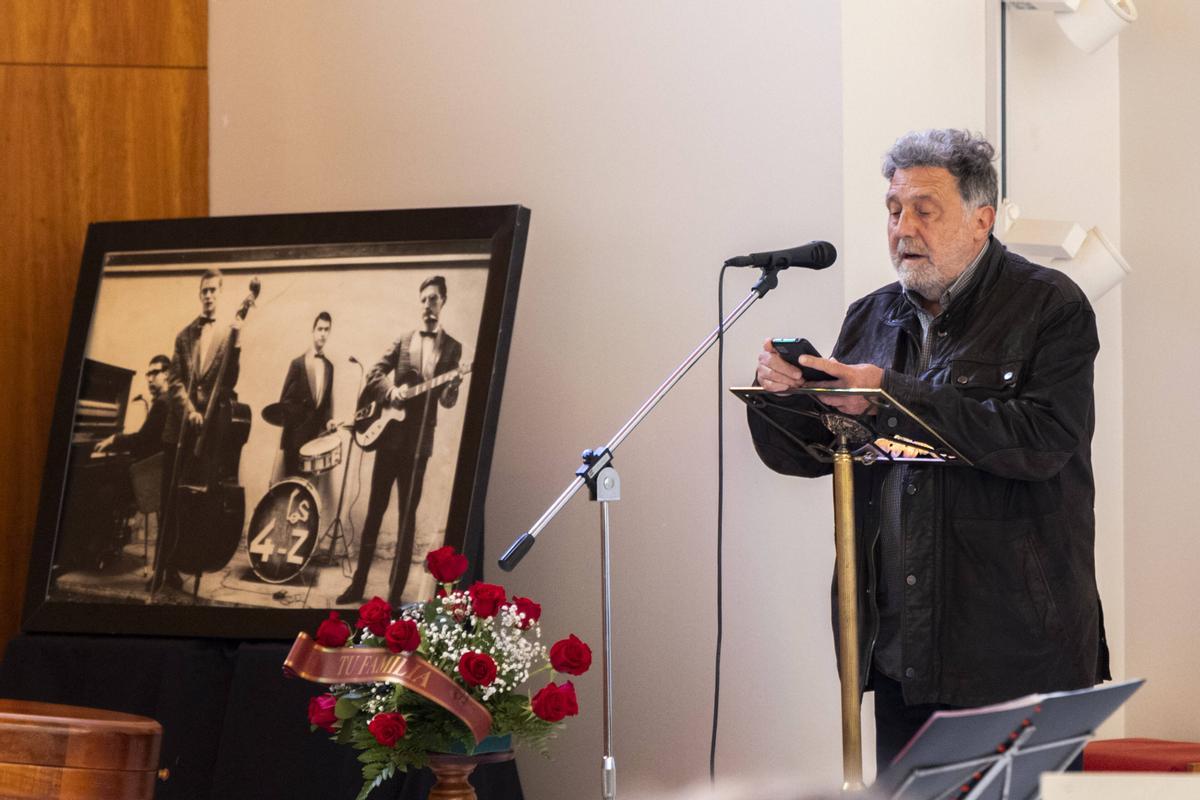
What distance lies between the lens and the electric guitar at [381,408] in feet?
12.3

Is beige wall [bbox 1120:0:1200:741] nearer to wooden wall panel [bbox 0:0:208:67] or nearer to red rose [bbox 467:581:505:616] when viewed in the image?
red rose [bbox 467:581:505:616]

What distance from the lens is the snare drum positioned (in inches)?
151

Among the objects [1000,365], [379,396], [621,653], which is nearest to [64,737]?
[1000,365]

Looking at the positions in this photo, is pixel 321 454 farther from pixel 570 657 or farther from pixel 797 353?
pixel 797 353

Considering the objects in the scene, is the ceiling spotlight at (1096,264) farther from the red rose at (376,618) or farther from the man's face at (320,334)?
the red rose at (376,618)

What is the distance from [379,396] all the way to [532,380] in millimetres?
550

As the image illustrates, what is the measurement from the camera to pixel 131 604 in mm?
3879

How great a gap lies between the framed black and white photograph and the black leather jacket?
119cm

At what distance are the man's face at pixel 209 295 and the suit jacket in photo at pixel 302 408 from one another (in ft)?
1.10

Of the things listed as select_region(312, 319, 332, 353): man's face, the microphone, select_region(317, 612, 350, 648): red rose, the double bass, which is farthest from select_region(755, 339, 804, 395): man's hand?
the double bass

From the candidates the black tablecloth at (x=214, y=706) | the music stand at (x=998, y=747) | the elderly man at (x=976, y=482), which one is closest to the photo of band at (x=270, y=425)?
the black tablecloth at (x=214, y=706)

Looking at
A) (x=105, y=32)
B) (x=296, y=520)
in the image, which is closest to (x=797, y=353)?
(x=296, y=520)

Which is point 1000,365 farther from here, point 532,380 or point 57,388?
point 57,388

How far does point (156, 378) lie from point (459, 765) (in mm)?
1827
